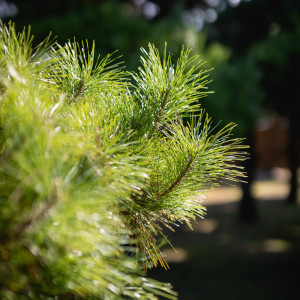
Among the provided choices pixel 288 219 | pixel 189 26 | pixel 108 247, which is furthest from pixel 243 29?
pixel 108 247

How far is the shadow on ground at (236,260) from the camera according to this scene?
177 inches

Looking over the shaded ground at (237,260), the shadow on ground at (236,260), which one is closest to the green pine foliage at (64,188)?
the shadow on ground at (236,260)

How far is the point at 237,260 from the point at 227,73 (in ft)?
10.2

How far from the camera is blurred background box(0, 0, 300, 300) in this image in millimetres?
4016

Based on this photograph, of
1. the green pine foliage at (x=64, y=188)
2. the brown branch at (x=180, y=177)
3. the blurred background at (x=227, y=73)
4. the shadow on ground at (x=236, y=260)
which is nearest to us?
the green pine foliage at (x=64, y=188)

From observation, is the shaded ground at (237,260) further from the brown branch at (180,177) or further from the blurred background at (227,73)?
the brown branch at (180,177)

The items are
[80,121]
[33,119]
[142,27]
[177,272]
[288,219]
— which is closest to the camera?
[33,119]

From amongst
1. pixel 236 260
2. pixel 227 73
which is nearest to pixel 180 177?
pixel 227 73

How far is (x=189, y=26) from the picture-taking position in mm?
4062

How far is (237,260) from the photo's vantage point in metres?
5.62

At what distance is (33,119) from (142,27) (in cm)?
381

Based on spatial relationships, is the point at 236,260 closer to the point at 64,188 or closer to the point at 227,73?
the point at 227,73

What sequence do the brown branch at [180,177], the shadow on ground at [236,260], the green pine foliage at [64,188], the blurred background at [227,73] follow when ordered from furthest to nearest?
the shadow on ground at [236,260] → the blurred background at [227,73] → the brown branch at [180,177] → the green pine foliage at [64,188]

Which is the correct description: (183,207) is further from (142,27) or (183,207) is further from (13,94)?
(142,27)
